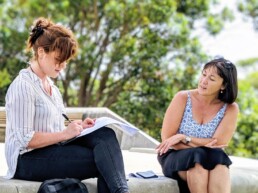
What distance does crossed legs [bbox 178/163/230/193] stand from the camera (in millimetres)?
4668

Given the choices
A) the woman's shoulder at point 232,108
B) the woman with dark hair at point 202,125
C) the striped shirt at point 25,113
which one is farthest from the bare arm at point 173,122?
the striped shirt at point 25,113

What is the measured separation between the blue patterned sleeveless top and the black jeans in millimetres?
834

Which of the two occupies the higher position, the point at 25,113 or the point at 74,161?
the point at 25,113

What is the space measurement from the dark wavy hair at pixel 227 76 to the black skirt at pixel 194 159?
43cm

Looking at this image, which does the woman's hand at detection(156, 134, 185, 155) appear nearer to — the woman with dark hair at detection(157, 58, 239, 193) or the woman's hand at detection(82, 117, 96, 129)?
the woman with dark hair at detection(157, 58, 239, 193)

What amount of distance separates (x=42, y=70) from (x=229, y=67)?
1357mm

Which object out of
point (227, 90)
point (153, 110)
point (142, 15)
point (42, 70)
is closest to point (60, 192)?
point (42, 70)

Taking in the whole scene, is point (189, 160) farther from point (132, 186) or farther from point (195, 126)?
point (132, 186)

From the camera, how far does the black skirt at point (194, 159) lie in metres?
4.71

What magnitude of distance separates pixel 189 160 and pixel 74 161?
2.75ft

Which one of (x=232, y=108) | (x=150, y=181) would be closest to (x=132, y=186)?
(x=150, y=181)

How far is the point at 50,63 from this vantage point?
427 cm

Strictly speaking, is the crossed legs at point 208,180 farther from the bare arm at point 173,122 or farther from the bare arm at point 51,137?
the bare arm at point 51,137

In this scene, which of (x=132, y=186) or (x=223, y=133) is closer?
(x=132, y=186)
